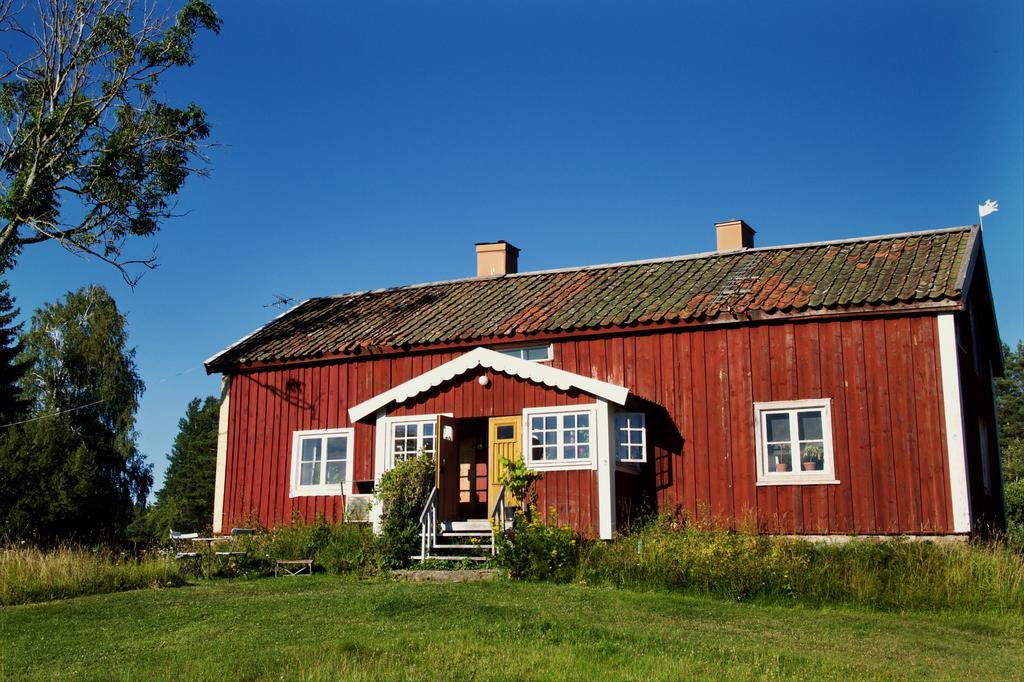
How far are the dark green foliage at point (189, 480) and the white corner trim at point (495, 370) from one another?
2675 cm

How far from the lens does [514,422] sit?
19.5m

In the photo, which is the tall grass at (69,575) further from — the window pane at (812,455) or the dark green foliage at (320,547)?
the window pane at (812,455)

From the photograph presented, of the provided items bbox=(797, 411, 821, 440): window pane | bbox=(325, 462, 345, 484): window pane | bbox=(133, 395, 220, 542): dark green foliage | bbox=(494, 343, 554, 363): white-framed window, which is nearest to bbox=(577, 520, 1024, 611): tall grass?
bbox=(797, 411, 821, 440): window pane

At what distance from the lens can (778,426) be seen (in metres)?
18.3

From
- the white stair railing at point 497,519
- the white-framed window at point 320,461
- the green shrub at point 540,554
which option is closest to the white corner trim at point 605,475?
the green shrub at point 540,554

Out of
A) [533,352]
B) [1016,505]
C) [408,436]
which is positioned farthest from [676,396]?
[1016,505]

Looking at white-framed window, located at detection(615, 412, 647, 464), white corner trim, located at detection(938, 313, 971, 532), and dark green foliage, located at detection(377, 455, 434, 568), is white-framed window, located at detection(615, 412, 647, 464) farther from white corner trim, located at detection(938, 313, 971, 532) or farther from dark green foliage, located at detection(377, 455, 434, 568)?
white corner trim, located at detection(938, 313, 971, 532)

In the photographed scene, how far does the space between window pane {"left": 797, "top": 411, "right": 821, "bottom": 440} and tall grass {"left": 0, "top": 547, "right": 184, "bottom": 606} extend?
10.9 meters

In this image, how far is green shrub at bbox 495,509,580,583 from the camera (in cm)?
1590

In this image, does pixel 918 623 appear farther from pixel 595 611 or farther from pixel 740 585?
pixel 595 611

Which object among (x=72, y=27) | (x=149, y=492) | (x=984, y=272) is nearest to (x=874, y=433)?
(x=984, y=272)

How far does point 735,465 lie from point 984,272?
24.5 feet

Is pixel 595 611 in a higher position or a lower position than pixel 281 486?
lower

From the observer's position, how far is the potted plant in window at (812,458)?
1778cm
